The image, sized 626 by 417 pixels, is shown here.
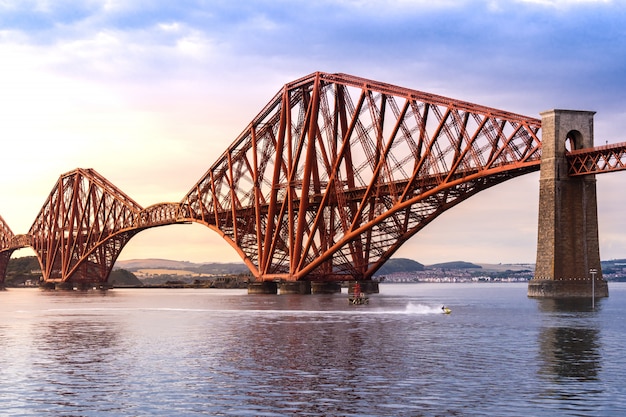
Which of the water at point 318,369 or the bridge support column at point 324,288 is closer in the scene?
the water at point 318,369

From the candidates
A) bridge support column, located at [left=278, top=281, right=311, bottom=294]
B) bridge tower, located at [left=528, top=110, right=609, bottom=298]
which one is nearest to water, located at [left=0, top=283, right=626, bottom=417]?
bridge tower, located at [left=528, top=110, right=609, bottom=298]

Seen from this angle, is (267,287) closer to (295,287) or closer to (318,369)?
(295,287)

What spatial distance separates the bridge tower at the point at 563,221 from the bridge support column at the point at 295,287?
146 ft

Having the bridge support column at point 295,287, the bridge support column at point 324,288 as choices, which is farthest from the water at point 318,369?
the bridge support column at point 324,288

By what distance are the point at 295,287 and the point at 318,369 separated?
3544 inches

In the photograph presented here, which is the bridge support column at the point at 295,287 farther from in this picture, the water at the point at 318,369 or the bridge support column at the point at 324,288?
the water at the point at 318,369

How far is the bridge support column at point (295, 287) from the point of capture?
423ft

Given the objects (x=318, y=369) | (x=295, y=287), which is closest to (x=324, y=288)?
(x=295, y=287)

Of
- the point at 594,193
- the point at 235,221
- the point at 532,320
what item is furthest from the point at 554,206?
the point at 235,221

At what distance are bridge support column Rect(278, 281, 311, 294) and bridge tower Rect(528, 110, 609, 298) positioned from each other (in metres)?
44.4

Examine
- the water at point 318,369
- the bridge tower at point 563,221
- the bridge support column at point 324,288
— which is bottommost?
the water at point 318,369

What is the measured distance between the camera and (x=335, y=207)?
13075cm

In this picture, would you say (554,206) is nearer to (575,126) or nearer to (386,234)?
(575,126)

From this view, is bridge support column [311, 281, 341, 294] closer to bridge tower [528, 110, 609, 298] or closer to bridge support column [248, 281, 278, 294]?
bridge support column [248, 281, 278, 294]
